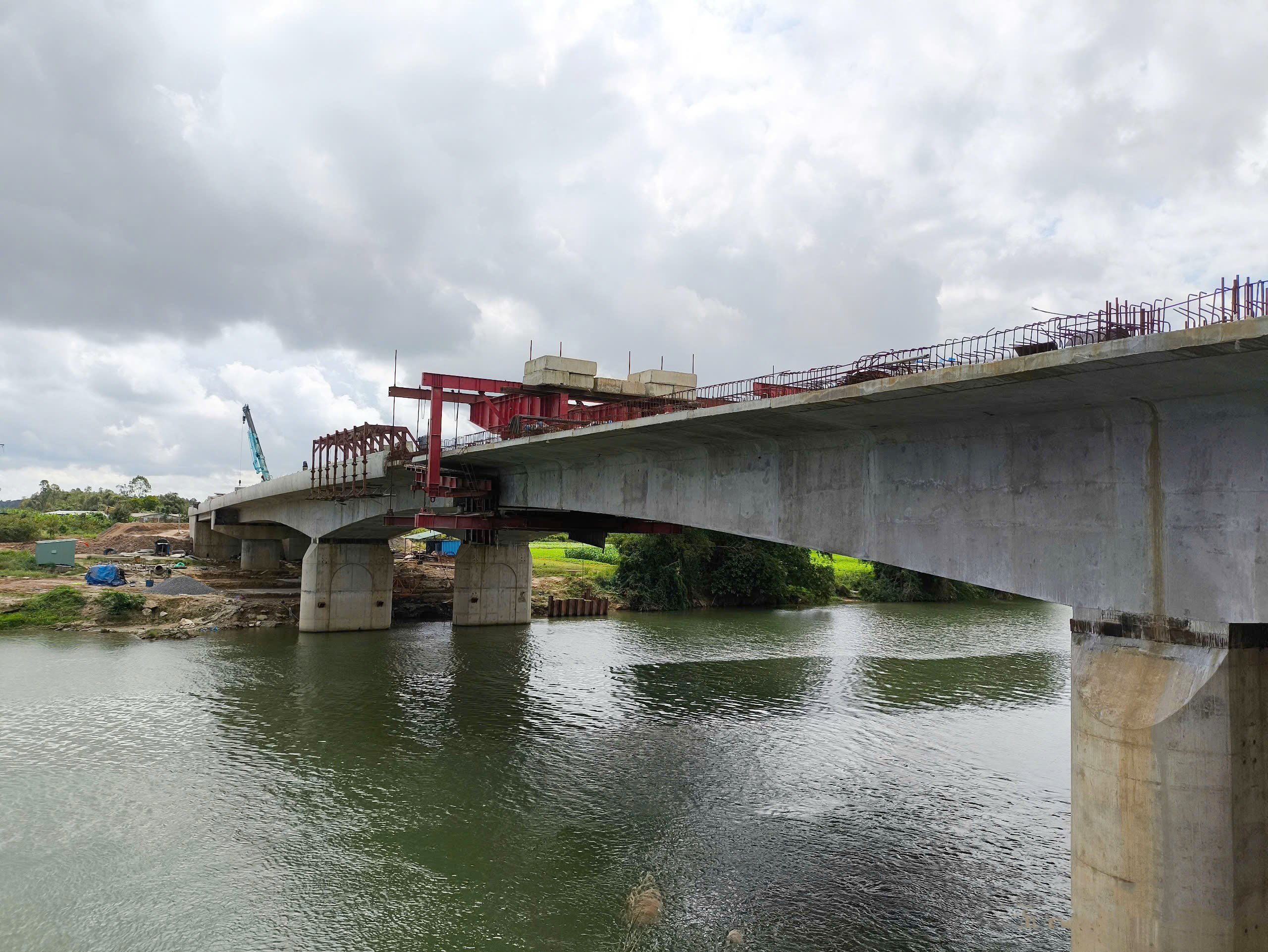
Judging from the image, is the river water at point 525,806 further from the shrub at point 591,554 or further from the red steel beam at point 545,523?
the shrub at point 591,554

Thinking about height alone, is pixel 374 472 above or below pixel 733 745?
above

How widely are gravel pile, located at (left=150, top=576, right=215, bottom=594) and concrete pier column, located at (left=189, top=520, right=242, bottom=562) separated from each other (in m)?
28.9

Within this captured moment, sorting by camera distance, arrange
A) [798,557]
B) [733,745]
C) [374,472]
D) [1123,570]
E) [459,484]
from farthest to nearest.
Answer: [798,557]
[374,472]
[459,484]
[733,745]
[1123,570]

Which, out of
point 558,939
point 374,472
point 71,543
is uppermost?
point 374,472

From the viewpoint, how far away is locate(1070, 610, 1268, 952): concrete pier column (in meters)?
9.62

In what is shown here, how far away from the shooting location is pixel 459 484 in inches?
1272

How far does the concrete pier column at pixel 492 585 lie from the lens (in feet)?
160

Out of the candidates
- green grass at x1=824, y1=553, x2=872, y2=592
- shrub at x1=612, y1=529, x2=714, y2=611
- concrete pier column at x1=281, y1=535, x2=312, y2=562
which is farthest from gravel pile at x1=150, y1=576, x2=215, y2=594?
green grass at x1=824, y1=553, x2=872, y2=592

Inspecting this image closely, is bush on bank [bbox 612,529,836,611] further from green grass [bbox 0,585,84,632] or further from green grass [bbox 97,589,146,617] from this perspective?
green grass [bbox 0,585,84,632]

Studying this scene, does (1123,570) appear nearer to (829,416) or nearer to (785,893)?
(829,416)

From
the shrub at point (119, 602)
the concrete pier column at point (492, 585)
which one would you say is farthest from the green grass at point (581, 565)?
the shrub at point (119, 602)

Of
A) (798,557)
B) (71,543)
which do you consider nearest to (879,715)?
(798,557)

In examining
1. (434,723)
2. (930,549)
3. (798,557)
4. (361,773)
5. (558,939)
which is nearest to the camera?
(558,939)

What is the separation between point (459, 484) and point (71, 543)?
46429mm
